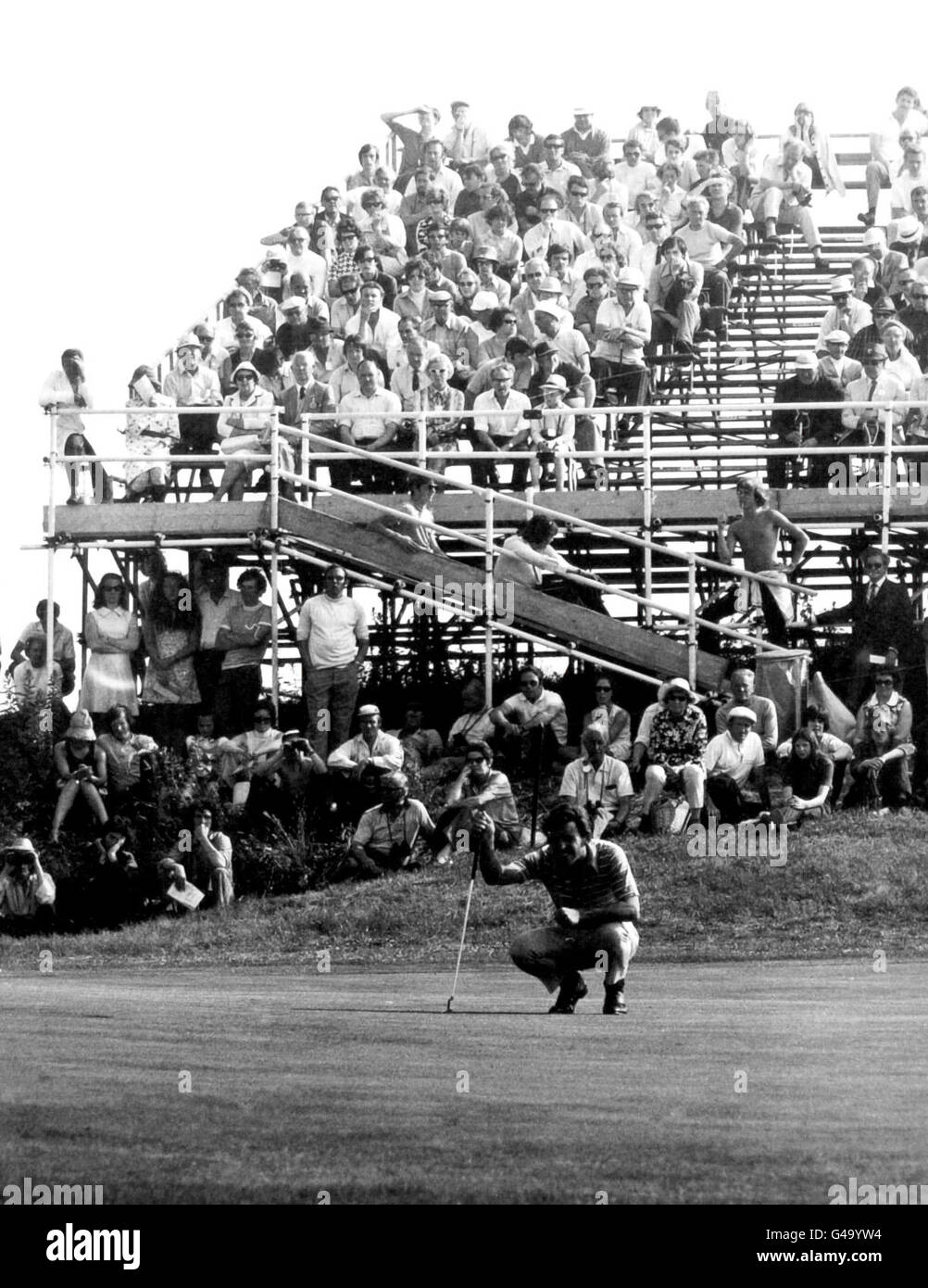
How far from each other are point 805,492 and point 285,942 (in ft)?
22.2

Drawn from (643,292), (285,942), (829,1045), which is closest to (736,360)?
(643,292)

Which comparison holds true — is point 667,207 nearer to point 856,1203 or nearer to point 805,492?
point 805,492

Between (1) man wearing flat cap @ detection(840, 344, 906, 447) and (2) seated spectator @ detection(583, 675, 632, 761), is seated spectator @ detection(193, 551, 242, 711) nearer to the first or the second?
(2) seated spectator @ detection(583, 675, 632, 761)

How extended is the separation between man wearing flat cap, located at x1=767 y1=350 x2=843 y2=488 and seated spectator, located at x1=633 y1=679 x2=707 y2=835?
362 centimetres

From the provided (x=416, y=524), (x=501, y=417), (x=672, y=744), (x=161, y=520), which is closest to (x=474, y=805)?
(x=672, y=744)

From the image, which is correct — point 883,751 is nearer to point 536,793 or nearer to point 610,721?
point 610,721

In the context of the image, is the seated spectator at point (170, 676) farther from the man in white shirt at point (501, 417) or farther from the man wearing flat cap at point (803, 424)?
the man wearing flat cap at point (803, 424)

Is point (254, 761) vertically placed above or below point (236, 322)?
below

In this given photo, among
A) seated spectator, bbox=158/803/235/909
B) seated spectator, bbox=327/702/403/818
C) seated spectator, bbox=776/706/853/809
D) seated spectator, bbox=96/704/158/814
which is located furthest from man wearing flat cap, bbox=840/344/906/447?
seated spectator, bbox=158/803/235/909

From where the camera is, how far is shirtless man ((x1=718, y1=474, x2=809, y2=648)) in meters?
23.4

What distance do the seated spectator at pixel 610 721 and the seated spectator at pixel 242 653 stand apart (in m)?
3.14

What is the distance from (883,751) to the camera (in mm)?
21734

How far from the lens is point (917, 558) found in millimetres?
25734

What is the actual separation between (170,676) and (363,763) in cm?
280
